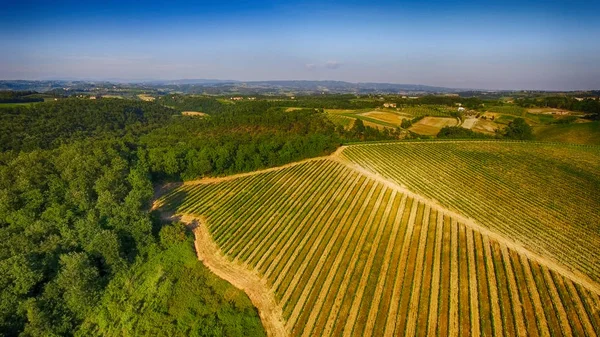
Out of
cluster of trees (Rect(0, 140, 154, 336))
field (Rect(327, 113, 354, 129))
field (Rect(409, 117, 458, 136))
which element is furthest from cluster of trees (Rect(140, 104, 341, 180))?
field (Rect(409, 117, 458, 136))

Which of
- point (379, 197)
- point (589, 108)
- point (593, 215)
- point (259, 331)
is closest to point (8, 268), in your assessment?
point (259, 331)

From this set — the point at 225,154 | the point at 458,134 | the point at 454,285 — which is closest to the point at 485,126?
the point at 458,134

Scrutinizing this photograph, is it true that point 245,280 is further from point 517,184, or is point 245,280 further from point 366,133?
point 366,133

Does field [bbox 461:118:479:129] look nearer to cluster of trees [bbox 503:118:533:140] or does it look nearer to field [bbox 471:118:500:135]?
field [bbox 471:118:500:135]

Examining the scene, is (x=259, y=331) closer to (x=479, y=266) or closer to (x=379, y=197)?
(x=479, y=266)

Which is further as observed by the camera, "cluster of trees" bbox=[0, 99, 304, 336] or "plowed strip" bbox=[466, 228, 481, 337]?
"cluster of trees" bbox=[0, 99, 304, 336]
